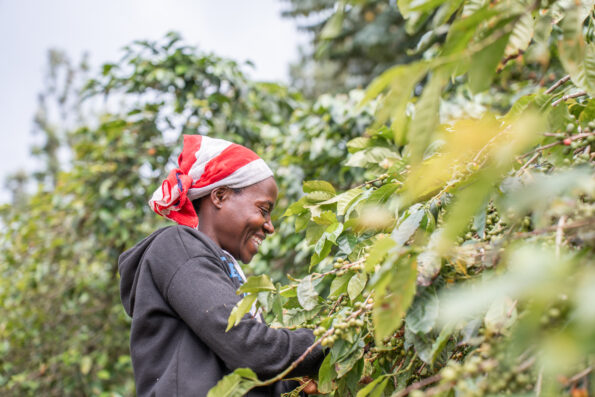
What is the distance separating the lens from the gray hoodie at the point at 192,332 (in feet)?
3.75

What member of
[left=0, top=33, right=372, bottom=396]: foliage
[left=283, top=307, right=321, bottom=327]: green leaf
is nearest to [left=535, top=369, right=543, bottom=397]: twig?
[left=283, top=307, right=321, bottom=327]: green leaf

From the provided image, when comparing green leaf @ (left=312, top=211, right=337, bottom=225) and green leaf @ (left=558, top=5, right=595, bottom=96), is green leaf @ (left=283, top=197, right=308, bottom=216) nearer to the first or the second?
green leaf @ (left=312, top=211, right=337, bottom=225)

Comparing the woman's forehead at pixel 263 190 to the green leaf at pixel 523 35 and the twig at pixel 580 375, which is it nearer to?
the green leaf at pixel 523 35

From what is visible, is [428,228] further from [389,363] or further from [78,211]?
[78,211]

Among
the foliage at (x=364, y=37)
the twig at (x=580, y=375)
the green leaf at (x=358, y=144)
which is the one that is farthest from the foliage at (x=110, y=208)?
the foliage at (x=364, y=37)

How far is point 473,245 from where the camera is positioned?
871mm

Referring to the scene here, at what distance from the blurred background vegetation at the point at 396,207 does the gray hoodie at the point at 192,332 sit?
13 centimetres

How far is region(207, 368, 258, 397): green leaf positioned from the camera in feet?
3.09

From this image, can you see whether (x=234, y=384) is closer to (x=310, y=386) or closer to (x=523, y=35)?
(x=310, y=386)

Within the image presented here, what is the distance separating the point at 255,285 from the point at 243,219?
1.71ft

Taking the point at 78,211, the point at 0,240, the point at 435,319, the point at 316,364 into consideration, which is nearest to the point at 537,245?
the point at 435,319

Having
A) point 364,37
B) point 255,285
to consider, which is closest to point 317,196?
point 255,285

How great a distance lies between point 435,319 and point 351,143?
44.6 inches

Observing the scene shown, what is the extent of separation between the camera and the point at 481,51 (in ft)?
2.22
